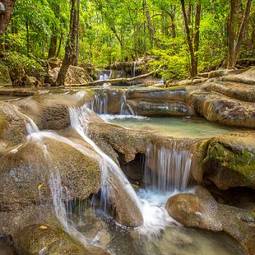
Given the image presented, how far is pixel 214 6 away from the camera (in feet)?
41.9

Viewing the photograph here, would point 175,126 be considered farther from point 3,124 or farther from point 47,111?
point 3,124

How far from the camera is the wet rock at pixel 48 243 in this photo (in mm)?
3719

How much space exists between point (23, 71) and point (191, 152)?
729 cm

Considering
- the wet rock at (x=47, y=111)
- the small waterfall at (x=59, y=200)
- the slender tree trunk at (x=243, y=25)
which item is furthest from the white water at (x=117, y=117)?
the slender tree trunk at (x=243, y=25)

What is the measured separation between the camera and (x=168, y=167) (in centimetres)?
618

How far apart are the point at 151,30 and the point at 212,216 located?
17.5 m

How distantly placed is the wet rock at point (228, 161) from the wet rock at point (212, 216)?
1.36 ft

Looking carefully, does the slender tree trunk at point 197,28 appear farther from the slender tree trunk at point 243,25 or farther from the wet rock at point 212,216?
the wet rock at point 212,216

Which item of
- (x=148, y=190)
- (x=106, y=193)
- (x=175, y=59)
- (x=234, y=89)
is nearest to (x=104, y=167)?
(x=106, y=193)

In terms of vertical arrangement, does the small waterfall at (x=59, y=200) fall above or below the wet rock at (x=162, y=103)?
below

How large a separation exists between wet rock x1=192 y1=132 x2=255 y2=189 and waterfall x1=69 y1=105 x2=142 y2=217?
1.38 m

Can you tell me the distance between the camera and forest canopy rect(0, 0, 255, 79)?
9820 millimetres

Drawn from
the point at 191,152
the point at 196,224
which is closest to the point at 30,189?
the point at 196,224

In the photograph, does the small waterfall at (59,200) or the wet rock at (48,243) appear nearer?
the wet rock at (48,243)
